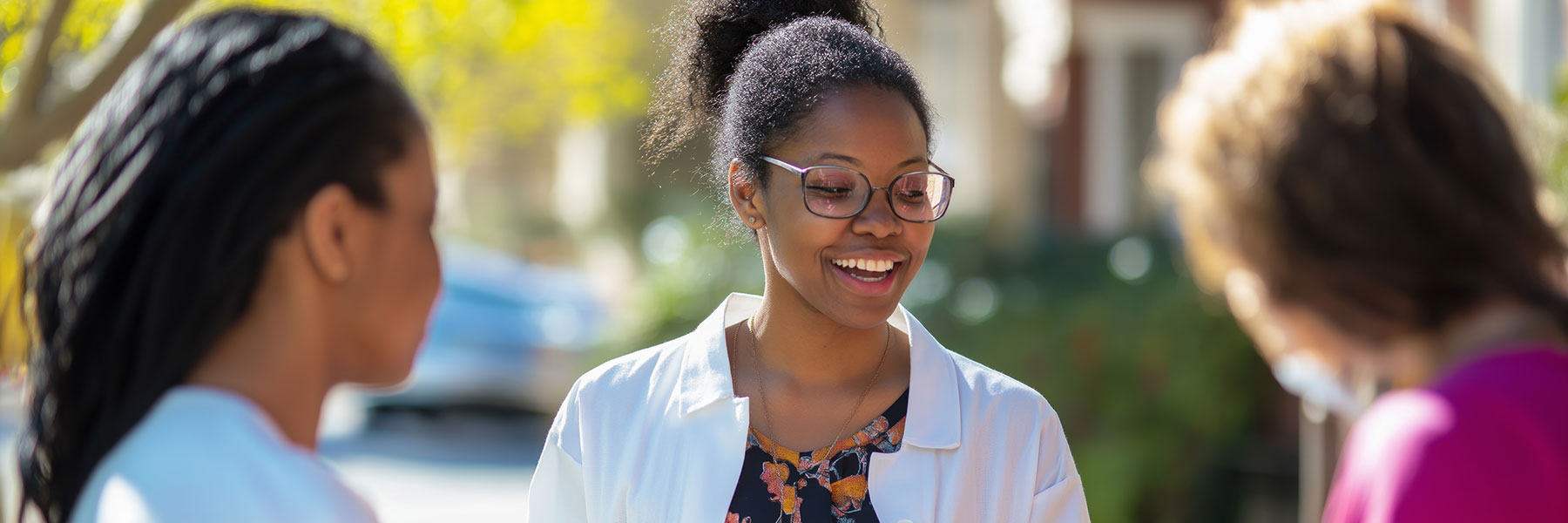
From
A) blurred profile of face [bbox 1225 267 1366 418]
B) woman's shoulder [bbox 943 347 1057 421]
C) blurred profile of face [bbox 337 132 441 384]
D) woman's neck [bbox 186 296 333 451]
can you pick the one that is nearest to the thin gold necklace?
woman's shoulder [bbox 943 347 1057 421]

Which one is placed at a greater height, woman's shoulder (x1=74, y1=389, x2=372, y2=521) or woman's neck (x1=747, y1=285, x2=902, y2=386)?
woman's shoulder (x1=74, y1=389, x2=372, y2=521)

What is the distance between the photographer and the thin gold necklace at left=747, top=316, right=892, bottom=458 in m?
2.67

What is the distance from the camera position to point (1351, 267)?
1488mm

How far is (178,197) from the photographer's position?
1.44m

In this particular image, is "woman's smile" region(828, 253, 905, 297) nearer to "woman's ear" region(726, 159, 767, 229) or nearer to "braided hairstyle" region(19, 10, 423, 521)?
"woman's ear" region(726, 159, 767, 229)

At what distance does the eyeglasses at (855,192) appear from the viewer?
2.60 metres

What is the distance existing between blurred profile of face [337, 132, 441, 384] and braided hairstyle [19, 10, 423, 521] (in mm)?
24

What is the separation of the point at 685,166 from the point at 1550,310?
30.6 ft

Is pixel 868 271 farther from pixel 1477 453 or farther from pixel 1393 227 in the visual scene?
pixel 1477 453

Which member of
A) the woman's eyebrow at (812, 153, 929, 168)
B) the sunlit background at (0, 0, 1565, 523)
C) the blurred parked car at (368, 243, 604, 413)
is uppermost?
the woman's eyebrow at (812, 153, 929, 168)

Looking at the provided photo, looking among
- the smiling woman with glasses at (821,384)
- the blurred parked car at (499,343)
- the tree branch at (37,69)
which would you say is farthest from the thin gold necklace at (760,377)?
the blurred parked car at (499,343)

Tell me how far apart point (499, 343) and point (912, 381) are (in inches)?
368

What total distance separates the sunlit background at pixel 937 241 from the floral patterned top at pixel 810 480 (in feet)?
2.60

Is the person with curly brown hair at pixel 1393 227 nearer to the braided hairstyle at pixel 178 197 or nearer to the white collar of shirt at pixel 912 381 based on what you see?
the braided hairstyle at pixel 178 197
